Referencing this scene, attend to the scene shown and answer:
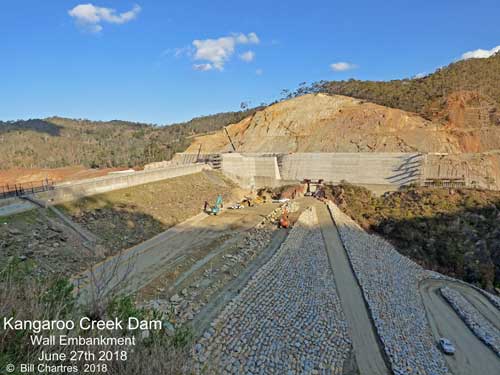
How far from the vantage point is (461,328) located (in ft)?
49.6

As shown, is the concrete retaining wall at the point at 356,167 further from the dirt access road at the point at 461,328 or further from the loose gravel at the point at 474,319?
the loose gravel at the point at 474,319

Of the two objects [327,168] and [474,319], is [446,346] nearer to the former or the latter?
[474,319]

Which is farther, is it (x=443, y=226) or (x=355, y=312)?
(x=443, y=226)

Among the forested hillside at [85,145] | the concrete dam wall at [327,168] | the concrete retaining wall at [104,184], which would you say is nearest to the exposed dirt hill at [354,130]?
the concrete dam wall at [327,168]

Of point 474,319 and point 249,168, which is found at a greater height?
point 249,168

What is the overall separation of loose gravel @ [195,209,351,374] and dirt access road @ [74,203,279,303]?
3.70m

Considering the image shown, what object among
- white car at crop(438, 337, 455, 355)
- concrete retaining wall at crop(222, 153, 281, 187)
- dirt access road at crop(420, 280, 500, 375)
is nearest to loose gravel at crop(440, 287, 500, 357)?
dirt access road at crop(420, 280, 500, 375)

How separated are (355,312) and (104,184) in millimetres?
17053

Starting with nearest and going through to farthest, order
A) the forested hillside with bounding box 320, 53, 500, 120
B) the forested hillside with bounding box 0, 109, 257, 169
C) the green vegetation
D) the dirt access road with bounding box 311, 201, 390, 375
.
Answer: the dirt access road with bounding box 311, 201, 390, 375
the green vegetation
the forested hillside with bounding box 320, 53, 500, 120
the forested hillside with bounding box 0, 109, 257, 169

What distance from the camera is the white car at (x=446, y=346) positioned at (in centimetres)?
1289

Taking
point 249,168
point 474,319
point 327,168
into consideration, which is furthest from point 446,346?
point 249,168

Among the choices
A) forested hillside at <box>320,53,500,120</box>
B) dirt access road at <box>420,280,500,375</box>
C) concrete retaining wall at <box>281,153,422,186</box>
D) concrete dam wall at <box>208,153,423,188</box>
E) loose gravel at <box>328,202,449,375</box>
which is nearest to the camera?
loose gravel at <box>328,202,449,375</box>

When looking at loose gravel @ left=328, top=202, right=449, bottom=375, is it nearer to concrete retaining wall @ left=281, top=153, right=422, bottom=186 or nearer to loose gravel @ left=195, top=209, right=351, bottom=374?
loose gravel @ left=195, top=209, right=351, bottom=374

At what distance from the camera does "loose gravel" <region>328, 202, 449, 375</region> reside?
11.4 meters
